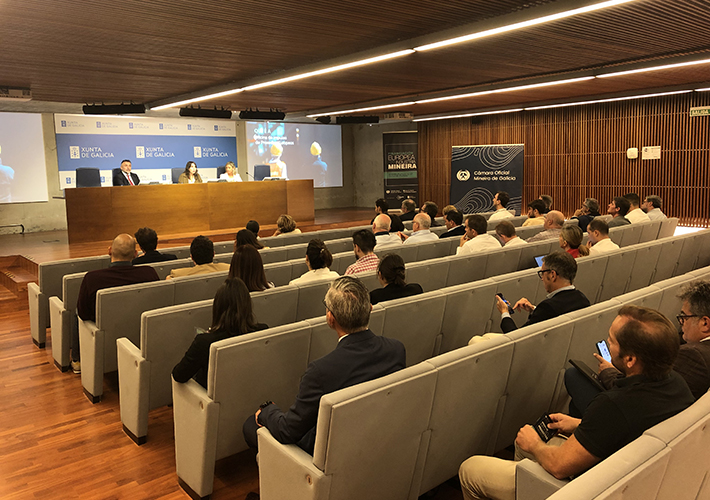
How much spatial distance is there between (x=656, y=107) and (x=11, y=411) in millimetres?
12957

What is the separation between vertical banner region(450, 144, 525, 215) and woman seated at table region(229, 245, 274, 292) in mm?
12105

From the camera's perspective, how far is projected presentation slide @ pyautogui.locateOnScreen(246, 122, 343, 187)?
15.8 m

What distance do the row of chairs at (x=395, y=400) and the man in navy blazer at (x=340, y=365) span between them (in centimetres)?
9

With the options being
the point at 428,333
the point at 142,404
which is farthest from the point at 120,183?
the point at 428,333

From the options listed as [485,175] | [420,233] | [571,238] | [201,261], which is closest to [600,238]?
[571,238]

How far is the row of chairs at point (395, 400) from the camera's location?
1.99 m

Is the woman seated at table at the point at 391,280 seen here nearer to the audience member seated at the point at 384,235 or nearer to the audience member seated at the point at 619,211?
the audience member seated at the point at 384,235

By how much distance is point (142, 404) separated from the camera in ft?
11.2

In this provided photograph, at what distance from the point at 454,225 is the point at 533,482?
18.1ft

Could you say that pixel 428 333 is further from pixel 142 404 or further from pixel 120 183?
pixel 120 183

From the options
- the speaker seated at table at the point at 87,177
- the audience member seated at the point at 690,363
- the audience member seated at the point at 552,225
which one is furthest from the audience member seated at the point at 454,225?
the speaker seated at table at the point at 87,177

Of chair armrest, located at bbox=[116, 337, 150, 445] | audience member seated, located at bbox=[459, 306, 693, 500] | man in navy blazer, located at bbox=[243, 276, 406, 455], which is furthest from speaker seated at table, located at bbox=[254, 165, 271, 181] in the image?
audience member seated, located at bbox=[459, 306, 693, 500]

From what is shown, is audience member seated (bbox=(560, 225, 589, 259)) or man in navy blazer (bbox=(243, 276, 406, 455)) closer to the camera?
man in navy blazer (bbox=(243, 276, 406, 455))

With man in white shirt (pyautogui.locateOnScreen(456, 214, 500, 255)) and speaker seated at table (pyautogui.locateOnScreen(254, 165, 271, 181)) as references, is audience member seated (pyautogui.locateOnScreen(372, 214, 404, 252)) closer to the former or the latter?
man in white shirt (pyautogui.locateOnScreen(456, 214, 500, 255))
